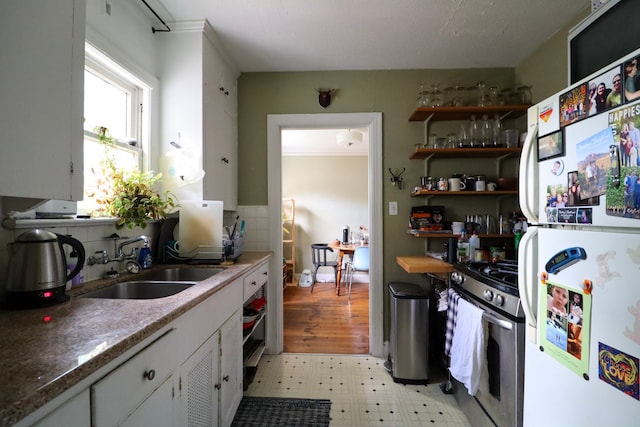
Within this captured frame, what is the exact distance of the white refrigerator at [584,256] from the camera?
0.70 metres

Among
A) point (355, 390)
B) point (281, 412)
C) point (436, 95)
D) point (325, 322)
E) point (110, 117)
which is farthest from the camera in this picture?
point (325, 322)

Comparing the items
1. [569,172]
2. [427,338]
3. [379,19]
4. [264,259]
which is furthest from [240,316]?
[379,19]

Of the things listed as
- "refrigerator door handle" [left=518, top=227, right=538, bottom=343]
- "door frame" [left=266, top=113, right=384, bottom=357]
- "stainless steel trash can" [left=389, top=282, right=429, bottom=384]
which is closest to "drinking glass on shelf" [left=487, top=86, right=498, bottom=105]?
"door frame" [left=266, top=113, right=384, bottom=357]

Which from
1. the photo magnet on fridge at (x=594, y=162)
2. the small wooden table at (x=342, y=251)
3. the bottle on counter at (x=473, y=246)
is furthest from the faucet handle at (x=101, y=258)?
the small wooden table at (x=342, y=251)

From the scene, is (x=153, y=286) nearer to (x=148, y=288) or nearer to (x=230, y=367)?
(x=148, y=288)

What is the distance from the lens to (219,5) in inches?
63.0

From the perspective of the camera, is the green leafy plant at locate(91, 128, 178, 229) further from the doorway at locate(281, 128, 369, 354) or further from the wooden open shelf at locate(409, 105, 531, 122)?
the doorway at locate(281, 128, 369, 354)

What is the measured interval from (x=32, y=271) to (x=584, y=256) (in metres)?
1.79

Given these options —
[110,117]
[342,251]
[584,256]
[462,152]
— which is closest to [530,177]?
[584,256]

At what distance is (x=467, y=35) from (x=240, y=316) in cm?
242

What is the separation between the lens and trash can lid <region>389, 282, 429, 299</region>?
6.18ft

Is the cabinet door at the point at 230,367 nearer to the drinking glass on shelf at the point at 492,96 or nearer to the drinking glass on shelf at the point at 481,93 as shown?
the drinking glass on shelf at the point at 481,93

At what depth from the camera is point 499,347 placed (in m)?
1.26

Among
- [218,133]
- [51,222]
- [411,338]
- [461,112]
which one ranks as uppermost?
[461,112]
